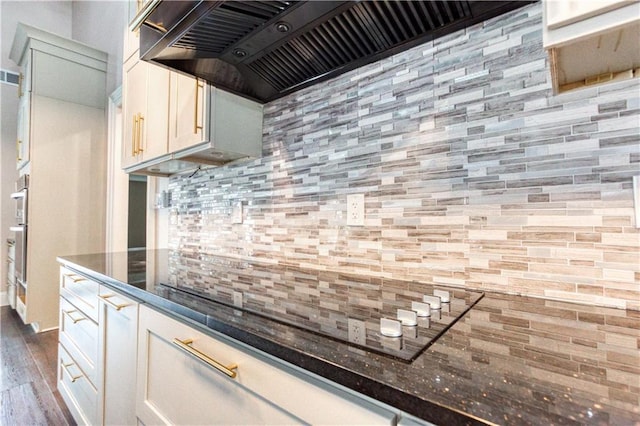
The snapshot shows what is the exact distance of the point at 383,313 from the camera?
72 centimetres

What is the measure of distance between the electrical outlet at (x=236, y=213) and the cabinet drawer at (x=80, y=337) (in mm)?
736

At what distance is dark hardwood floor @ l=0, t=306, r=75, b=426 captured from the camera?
169 centimetres

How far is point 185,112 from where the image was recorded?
1485mm

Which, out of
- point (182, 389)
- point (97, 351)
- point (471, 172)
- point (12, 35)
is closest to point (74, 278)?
point (97, 351)

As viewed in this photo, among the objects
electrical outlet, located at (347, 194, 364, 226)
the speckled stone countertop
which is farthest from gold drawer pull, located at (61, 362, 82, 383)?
electrical outlet, located at (347, 194, 364, 226)

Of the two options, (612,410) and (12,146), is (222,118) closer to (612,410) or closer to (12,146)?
(612,410)

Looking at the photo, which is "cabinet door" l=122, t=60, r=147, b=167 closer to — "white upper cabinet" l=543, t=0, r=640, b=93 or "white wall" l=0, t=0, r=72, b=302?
"white upper cabinet" l=543, t=0, r=640, b=93

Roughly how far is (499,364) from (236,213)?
1.44 metres

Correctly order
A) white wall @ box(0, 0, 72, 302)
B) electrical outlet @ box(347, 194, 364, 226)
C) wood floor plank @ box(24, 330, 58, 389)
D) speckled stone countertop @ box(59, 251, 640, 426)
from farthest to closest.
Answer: white wall @ box(0, 0, 72, 302), wood floor plank @ box(24, 330, 58, 389), electrical outlet @ box(347, 194, 364, 226), speckled stone countertop @ box(59, 251, 640, 426)

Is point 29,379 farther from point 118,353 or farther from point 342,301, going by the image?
point 342,301

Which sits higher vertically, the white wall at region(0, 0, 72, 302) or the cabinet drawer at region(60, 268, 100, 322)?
the white wall at region(0, 0, 72, 302)

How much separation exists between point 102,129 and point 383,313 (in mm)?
3597

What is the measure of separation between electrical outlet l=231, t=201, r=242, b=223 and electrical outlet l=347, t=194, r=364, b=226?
67 cm

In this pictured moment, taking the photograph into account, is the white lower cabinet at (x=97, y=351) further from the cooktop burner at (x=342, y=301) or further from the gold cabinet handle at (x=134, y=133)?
the gold cabinet handle at (x=134, y=133)
